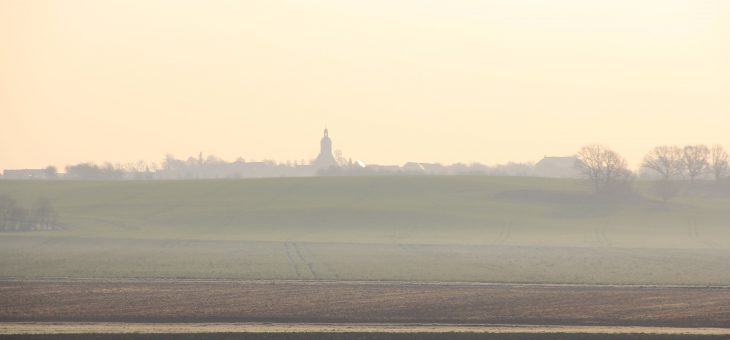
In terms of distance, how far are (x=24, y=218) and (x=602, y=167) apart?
63.4 metres

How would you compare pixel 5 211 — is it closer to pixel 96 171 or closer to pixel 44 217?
→ pixel 44 217

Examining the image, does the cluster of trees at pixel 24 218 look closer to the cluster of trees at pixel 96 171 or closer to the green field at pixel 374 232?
the green field at pixel 374 232

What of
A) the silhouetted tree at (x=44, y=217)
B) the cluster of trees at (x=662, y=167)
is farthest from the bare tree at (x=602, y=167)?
the silhouetted tree at (x=44, y=217)

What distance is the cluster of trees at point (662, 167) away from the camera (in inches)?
4385

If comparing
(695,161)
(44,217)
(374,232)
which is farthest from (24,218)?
(695,161)

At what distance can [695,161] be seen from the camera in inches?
4936

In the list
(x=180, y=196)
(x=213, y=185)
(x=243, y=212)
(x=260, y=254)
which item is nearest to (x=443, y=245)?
(x=260, y=254)

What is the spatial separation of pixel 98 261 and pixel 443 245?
1144 inches

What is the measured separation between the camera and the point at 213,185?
404 feet

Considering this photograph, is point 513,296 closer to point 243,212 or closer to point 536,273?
point 536,273

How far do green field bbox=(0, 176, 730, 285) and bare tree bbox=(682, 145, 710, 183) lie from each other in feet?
17.5
